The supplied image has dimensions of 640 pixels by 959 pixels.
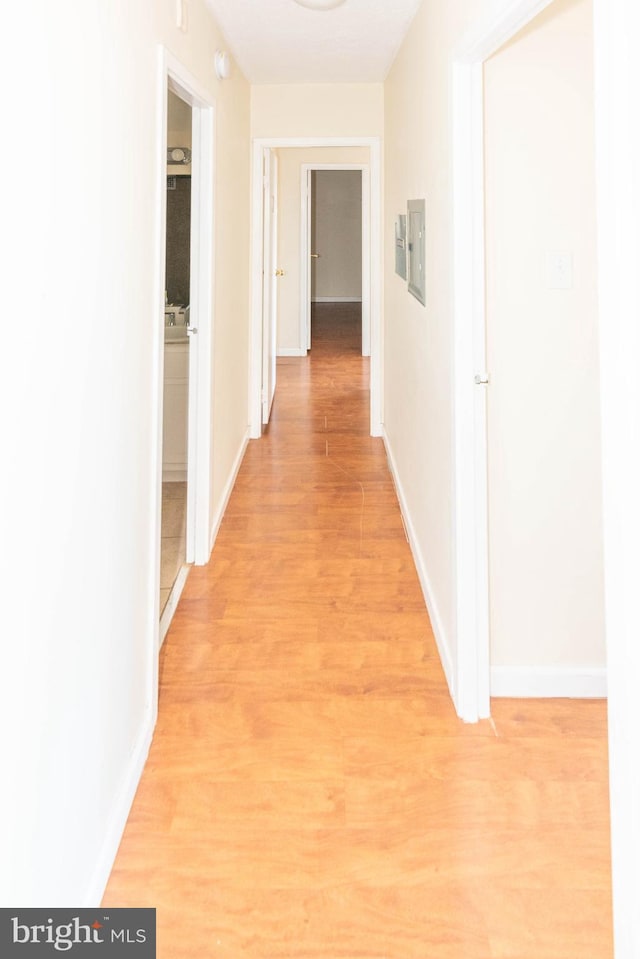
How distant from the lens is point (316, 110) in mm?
5328

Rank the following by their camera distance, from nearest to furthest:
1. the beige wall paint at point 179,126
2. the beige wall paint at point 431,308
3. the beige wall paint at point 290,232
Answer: the beige wall paint at point 431,308, the beige wall paint at point 179,126, the beige wall paint at point 290,232

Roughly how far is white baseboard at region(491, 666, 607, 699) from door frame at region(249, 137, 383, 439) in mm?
3478

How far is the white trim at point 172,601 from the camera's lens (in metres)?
2.94

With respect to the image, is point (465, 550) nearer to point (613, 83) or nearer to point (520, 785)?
point (520, 785)

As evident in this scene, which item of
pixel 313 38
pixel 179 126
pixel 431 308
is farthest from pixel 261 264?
pixel 431 308

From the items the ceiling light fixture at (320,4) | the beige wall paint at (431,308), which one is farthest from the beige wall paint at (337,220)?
the ceiling light fixture at (320,4)

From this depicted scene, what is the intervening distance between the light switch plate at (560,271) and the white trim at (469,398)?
A: 0.23 metres

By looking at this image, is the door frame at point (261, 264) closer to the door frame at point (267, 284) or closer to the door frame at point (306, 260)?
the door frame at point (267, 284)

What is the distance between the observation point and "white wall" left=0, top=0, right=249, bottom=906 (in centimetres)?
124

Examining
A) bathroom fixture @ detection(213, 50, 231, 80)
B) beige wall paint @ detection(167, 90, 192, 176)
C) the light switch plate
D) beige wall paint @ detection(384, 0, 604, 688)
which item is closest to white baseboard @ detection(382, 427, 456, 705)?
beige wall paint @ detection(384, 0, 604, 688)

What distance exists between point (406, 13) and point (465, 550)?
8.41 ft

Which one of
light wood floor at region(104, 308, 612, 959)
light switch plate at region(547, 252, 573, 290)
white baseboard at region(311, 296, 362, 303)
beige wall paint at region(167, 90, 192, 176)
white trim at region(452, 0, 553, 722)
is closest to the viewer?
light wood floor at region(104, 308, 612, 959)

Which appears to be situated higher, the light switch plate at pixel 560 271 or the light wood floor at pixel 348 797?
the light switch plate at pixel 560 271

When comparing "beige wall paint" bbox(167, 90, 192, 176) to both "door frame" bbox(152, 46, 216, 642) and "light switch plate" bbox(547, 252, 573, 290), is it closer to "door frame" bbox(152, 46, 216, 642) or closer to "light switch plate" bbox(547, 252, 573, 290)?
"door frame" bbox(152, 46, 216, 642)
